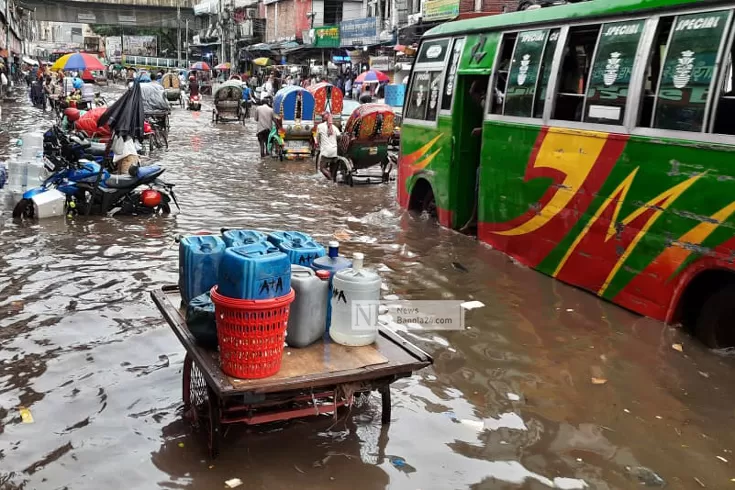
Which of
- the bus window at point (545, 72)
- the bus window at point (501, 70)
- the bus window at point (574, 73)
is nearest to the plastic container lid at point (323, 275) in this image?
the bus window at point (574, 73)

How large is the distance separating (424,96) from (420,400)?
6.13m

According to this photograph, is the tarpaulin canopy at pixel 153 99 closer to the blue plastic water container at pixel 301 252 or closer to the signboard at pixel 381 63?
the signboard at pixel 381 63

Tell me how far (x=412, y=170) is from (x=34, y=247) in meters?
5.29

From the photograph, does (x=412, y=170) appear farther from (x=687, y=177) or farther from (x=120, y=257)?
(x=687, y=177)

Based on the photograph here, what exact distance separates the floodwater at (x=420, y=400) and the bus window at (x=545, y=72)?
1803 mm

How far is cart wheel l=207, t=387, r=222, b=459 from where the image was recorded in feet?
12.3

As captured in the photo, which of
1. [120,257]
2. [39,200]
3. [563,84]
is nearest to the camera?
[563,84]

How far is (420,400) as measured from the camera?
476 centimetres

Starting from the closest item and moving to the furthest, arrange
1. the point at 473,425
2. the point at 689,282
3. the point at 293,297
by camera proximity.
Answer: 1. the point at 293,297
2. the point at 473,425
3. the point at 689,282

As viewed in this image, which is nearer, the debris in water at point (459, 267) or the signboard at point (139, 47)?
the debris in water at point (459, 267)

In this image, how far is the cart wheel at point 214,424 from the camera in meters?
3.75

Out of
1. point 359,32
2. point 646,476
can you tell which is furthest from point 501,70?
point 359,32

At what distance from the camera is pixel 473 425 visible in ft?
14.4

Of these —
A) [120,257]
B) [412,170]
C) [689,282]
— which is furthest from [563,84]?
[120,257]
